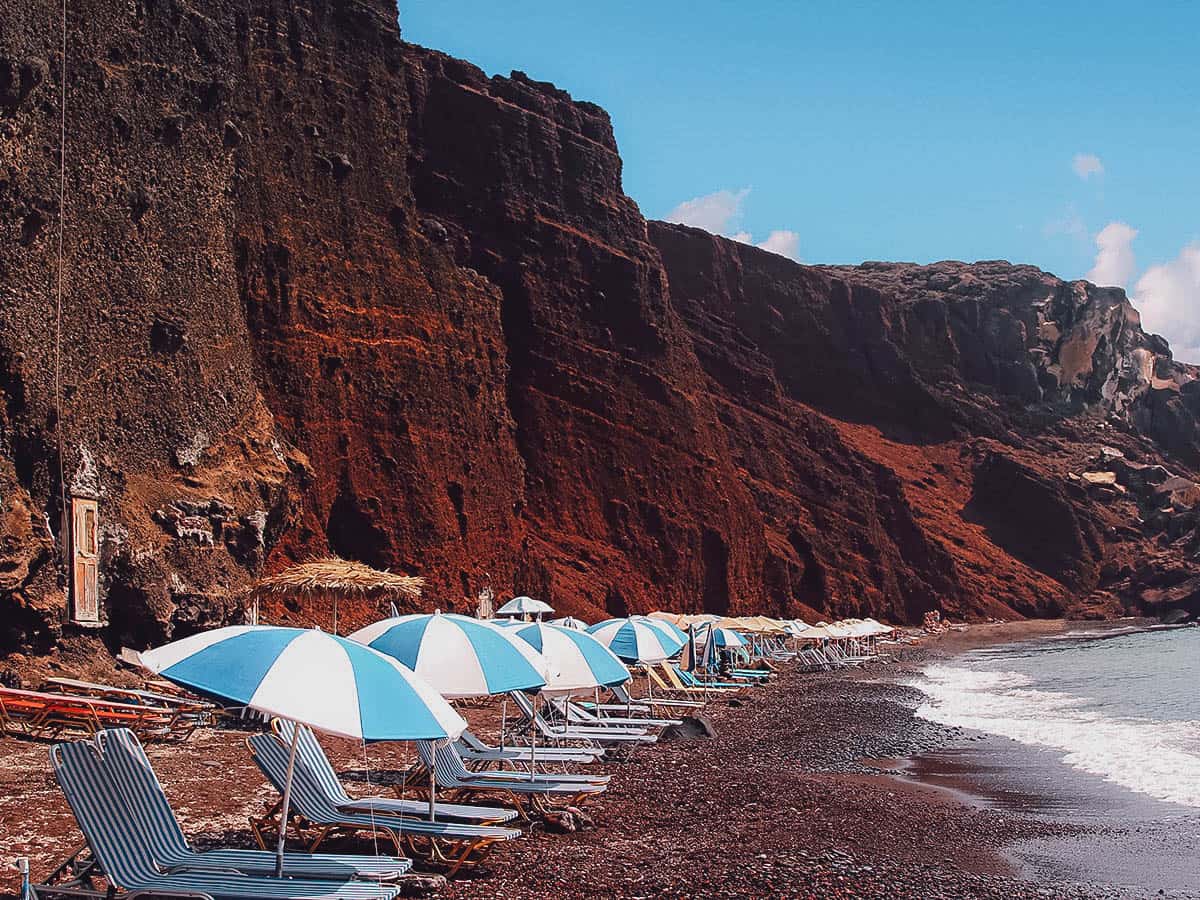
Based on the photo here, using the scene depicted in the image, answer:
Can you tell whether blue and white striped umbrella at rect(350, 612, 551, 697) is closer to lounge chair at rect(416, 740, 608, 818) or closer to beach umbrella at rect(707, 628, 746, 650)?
lounge chair at rect(416, 740, 608, 818)

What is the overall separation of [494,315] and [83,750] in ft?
119

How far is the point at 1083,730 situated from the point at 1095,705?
19.2ft

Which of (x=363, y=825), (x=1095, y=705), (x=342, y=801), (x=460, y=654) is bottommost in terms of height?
(x=1095, y=705)

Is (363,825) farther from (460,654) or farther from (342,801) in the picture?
(460,654)

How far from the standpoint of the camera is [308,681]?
7.34 meters

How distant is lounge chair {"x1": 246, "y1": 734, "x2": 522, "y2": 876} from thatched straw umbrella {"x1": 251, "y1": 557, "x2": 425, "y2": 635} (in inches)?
390

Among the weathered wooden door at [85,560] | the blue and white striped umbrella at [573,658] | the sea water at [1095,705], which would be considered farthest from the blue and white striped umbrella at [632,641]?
the weathered wooden door at [85,560]

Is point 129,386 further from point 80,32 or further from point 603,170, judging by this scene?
point 603,170

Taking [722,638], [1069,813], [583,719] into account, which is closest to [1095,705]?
[722,638]

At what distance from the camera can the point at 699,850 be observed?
1047 centimetres

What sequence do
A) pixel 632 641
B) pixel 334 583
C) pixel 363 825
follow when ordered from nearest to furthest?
pixel 363 825
pixel 334 583
pixel 632 641

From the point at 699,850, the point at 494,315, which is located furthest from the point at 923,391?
the point at 699,850

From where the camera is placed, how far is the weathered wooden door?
18609 mm

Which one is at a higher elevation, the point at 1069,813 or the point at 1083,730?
the point at 1069,813
